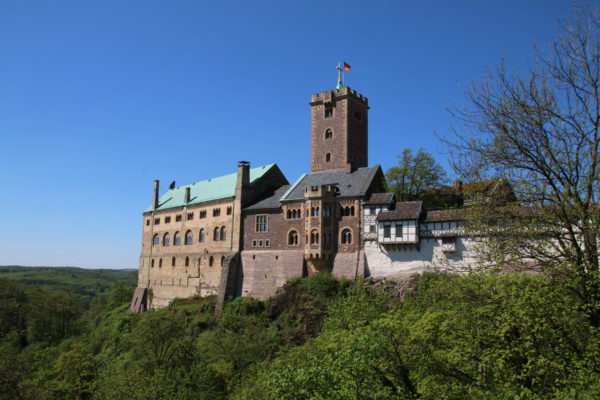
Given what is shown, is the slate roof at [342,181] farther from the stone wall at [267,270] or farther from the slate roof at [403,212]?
the stone wall at [267,270]

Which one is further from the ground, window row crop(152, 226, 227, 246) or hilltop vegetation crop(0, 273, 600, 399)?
window row crop(152, 226, 227, 246)

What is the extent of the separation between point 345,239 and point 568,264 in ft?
92.8

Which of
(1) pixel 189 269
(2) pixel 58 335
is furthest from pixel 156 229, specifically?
(2) pixel 58 335

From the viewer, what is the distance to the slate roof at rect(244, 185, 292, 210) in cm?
4769

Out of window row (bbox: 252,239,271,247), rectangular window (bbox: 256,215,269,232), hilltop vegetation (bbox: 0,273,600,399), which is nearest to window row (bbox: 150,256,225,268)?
window row (bbox: 252,239,271,247)

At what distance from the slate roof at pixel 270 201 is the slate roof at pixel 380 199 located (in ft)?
33.5

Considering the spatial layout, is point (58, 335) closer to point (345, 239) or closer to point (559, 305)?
point (345, 239)

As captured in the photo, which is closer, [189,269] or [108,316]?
[189,269]

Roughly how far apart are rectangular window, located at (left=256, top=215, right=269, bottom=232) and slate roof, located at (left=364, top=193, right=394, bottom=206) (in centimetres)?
1158

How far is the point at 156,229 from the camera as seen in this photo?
63.3 metres

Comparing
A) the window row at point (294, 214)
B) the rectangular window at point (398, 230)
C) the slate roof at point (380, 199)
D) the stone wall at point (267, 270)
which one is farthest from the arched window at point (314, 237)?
the rectangular window at point (398, 230)

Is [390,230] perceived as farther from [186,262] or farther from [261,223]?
[186,262]

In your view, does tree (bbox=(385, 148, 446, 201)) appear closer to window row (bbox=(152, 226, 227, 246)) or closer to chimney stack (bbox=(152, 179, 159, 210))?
window row (bbox=(152, 226, 227, 246))

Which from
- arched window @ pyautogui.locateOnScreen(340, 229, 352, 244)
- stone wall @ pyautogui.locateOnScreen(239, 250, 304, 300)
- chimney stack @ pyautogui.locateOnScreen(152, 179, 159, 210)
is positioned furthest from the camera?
chimney stack @ pyautogui.locateOnScreen(152, 179, 159, 210)
